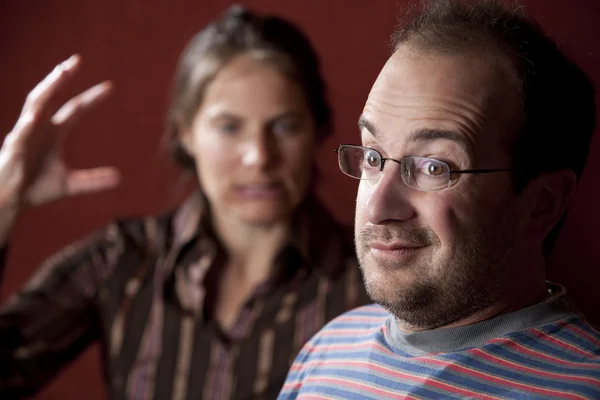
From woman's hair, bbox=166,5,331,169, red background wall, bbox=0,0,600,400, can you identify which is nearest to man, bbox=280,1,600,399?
woman's hair, bbox=166,5,331,169

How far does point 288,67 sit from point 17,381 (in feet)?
3.01

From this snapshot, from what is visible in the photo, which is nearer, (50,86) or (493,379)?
(493,379)

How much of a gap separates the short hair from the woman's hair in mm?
836

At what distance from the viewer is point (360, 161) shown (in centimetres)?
97

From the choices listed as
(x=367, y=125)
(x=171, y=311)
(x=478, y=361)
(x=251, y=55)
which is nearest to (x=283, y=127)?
(x=251, y=55)

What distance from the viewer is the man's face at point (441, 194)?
0.87 meters

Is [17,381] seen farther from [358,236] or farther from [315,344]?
[358,236]

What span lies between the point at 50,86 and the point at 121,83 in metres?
0.74

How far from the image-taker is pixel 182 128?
1.93 metres

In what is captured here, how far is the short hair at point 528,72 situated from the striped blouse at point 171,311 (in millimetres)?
892

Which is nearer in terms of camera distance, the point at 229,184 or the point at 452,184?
the point at 452,184

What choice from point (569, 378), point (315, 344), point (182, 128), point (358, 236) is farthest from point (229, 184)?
point (569, 378)

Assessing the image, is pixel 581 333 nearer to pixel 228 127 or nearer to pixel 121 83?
pixel 228 127

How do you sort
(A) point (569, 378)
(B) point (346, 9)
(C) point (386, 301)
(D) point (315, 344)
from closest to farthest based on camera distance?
(A) point (569, 378) → (C) point (386, 301) → (D) point (315, 344) → (B) point (346, 9)
